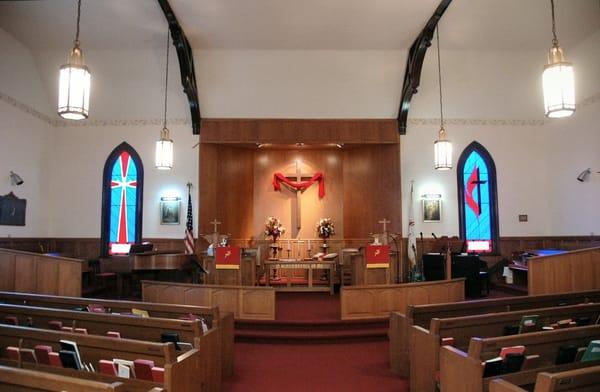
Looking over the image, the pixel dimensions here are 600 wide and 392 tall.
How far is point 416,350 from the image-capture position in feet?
12.5

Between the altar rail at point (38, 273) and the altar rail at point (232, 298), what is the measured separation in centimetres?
167

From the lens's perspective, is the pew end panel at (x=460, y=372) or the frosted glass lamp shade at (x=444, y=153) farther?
the frosted glass lamp shade at (x=444, y=153)

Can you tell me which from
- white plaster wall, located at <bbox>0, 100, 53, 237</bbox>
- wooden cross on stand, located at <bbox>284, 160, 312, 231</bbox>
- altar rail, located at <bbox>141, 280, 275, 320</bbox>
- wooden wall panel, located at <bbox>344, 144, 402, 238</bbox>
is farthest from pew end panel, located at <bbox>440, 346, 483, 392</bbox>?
white plaster wall, located at <bbox>0, 100, 53, 237</bbox>

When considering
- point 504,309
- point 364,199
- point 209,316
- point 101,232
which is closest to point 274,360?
point 209,316

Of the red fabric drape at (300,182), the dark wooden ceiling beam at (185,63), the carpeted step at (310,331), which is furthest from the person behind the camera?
the red fabric drape at (300,182)

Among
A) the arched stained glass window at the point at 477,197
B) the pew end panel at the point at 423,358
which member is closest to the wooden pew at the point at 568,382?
the pew end panel at the point at 423,358

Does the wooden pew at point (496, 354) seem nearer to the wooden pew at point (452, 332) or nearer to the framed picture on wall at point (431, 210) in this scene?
the wooden pew at point (452, 332)

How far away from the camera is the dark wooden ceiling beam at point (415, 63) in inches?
309

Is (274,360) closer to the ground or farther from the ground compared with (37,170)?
closer to the ground

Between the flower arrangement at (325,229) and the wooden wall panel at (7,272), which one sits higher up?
the flower arrangement at (325,229)

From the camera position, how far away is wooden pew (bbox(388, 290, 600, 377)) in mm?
4305

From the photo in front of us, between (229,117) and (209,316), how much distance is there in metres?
6.74

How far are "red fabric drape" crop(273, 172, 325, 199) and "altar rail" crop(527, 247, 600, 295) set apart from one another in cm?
604

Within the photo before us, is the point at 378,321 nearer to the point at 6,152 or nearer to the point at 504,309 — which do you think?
the point at 504,309
